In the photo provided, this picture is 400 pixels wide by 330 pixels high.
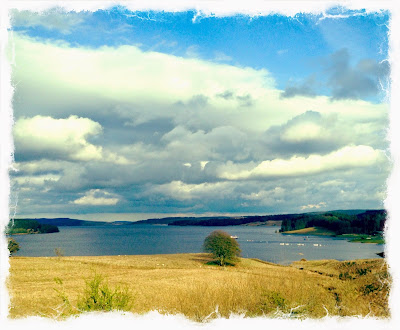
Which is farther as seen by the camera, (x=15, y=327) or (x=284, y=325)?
(x=284, y=325)

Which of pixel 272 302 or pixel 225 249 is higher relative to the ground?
pixel 272 302

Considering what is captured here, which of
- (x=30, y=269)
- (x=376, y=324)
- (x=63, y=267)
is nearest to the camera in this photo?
(x=376, y=324)

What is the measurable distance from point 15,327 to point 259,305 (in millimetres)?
8638

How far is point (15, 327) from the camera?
313 inches

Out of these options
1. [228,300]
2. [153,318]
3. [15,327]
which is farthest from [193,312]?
[15,327]

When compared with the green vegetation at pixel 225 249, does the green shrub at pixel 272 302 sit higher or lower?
higher

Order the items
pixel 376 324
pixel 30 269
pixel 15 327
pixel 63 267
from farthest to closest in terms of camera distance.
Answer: pixel 63 267
pixel 30 269
pixel 376 324
pixel 15 327

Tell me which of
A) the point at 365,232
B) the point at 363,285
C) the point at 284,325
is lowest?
the point at 365,232

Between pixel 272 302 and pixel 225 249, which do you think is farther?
pixel 225 249

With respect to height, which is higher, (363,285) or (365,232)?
(363,285)

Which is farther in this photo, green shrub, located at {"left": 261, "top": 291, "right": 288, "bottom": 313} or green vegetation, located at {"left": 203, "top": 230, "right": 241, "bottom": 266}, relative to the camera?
green vegetation, located at {"left": 203, "top": 230, "right": 241, "bottom": 266}

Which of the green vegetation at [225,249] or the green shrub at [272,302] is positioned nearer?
the green shrub at [272,302]

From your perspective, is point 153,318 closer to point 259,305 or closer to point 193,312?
point 193,312

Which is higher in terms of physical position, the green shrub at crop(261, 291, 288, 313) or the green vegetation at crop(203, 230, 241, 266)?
the green shrub at crop(261, 291, 288, 313)
